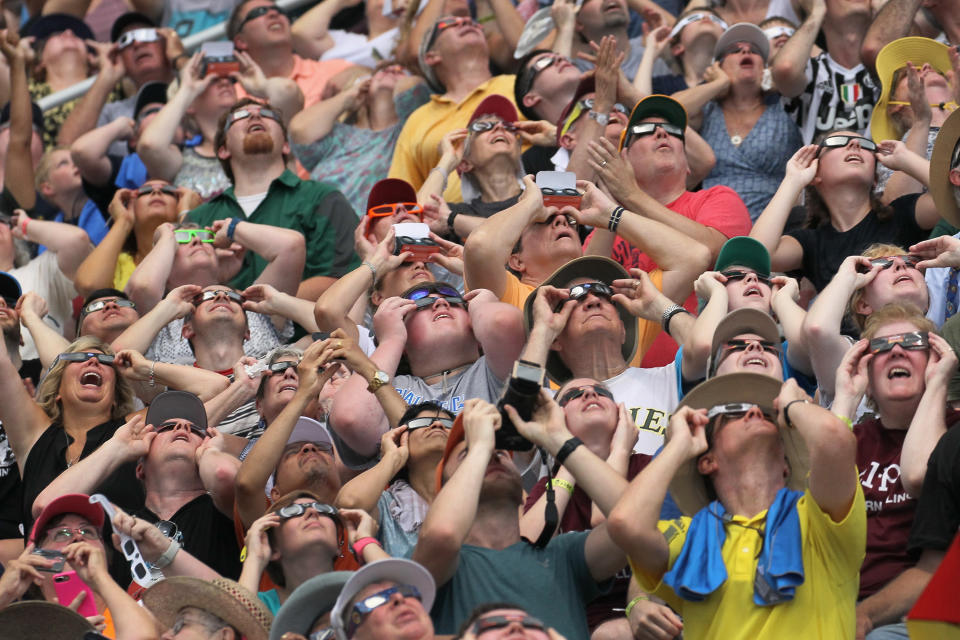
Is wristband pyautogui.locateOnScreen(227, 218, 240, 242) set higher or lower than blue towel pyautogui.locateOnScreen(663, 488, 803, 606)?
lower

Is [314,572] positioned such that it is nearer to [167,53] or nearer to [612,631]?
[612,631]

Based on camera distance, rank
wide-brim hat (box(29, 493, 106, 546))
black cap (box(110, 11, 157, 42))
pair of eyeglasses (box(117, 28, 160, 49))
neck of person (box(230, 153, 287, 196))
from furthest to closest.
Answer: black cap (box(110, 11, 157, 42)) → pair of eyeglasses (box(117, 28, 160, 49)) → neck of person (box(230, 153, 287, 196)) → wide-brim hat (box(29, 493, 106, 546))

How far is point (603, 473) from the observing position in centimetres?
658

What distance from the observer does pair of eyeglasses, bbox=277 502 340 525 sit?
7152mm

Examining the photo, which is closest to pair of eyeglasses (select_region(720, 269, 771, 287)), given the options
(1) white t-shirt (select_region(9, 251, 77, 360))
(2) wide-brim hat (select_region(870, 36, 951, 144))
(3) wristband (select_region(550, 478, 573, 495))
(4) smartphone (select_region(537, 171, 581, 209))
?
(4) smartphone (select_region(537, 171, 581, 209))

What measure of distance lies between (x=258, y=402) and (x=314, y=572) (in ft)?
5.33

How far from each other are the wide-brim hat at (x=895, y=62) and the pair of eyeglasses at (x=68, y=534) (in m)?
4.33

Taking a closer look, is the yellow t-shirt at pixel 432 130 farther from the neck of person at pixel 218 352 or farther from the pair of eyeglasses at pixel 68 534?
the pair of eyeglasses at pixel 68 534

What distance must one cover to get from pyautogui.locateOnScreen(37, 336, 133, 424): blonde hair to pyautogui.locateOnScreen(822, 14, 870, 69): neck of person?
13.5 feet

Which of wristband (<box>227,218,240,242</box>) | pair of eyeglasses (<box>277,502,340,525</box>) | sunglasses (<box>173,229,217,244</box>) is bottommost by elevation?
sunglasses (<box>173,229,217,244</box>)

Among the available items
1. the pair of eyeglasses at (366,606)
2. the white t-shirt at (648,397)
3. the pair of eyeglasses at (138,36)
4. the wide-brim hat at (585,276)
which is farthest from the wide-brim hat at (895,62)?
the pair of eyeglasses at (138,36)

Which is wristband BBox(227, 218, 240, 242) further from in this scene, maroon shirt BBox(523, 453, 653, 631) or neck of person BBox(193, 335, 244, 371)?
maroon shirt BBox(523, 453, 653, 631)

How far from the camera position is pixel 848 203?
9062 mm

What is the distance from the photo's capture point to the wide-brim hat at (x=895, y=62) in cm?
953
